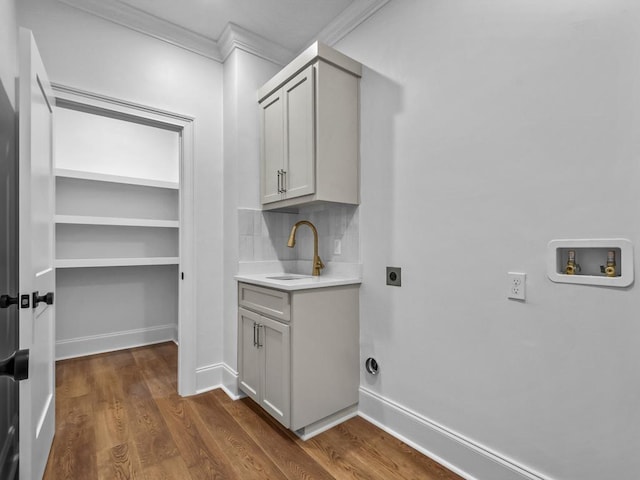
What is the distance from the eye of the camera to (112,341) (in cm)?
344

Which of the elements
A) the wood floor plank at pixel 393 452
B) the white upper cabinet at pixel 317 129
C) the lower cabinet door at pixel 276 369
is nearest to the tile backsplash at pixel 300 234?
the white upper cabinet at pixel 317 129

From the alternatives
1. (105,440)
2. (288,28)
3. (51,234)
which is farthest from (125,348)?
(288,28)

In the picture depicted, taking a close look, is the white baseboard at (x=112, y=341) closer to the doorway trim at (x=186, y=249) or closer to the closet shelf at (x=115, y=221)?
the closet shelf at (x=115, y=221)

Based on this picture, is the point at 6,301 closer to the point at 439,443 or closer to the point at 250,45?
the point at 439,443

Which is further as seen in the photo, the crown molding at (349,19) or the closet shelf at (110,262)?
the closet shelf at (110,262)

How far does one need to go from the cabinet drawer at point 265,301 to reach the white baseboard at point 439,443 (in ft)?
2.56

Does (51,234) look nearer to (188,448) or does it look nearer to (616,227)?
(188,448)

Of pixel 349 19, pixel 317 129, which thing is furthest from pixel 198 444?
pixel 349 19

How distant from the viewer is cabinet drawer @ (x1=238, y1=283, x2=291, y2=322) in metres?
1.87

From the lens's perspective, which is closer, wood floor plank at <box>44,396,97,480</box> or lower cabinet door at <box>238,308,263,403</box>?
wood floor plank at <box>44,396,97,480</box>

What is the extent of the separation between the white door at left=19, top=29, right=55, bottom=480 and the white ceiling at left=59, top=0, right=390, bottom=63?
3.01ft

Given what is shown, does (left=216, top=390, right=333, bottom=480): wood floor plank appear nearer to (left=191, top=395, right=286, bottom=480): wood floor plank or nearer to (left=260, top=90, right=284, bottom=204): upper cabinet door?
(left=191, top=395, right=286, bottom=480): wood floor plank

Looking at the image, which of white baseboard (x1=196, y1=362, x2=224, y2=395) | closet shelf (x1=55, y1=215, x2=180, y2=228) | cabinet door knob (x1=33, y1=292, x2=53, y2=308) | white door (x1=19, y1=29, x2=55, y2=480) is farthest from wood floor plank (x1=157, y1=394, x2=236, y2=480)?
closet shelf (x1=55, y1=215, x2=180, y2=228)

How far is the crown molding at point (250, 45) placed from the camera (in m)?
2.42
